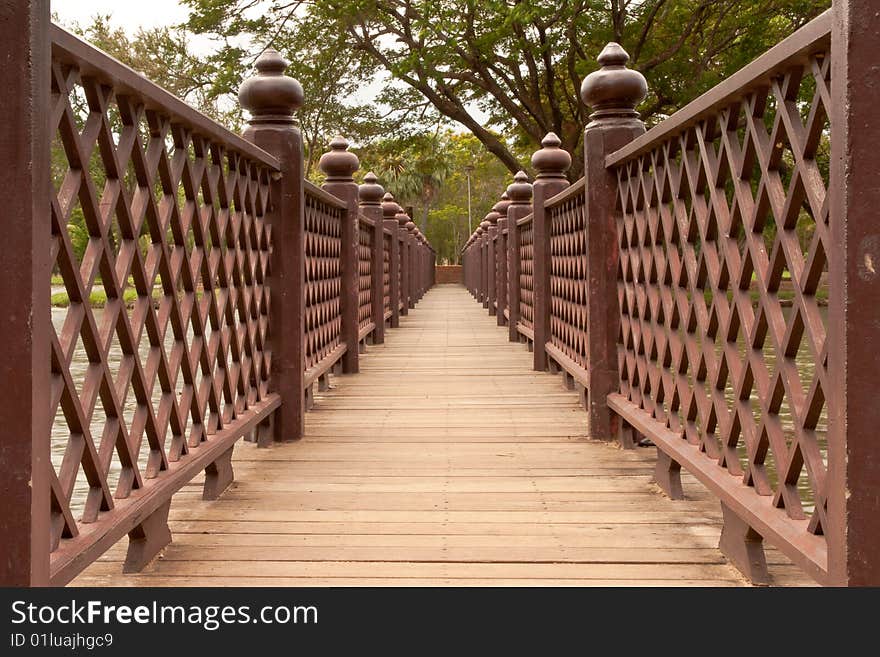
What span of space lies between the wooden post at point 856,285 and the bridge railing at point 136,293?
1.20m

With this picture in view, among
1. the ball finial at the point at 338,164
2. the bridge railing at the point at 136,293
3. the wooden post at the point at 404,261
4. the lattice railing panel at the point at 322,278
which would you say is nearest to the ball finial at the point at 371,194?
the ball finial at the point at 338,164

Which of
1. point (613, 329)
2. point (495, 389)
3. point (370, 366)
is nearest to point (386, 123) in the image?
point (370, 366)

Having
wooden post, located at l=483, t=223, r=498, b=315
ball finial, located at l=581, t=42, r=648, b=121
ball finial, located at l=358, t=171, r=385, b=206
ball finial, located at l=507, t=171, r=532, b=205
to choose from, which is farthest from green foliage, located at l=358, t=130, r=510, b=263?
ball finial, located at l=581, t=42, r=648, b=121

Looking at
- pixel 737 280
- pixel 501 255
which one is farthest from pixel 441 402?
pixel 501 255

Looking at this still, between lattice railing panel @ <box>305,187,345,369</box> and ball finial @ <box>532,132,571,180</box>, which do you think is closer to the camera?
lattice railing panel @ <box>305,187,345,369</box>

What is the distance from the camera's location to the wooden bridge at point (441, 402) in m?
1.35

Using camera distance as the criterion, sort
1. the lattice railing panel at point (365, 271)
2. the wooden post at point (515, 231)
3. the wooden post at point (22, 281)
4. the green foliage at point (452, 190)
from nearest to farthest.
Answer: the wooden post at point (22, 281) < the lattice railing panel at point (365, 271) < the wooden post at point (515, 231) < the green foliage at point (452, 190)

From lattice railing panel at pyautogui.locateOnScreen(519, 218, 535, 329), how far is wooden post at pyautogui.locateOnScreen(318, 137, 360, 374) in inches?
55.7

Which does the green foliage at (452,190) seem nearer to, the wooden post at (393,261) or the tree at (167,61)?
the tree at (167,61)

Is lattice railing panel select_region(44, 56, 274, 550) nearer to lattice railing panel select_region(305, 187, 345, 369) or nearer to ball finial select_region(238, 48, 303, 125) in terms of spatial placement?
ball finial select_region(238, 48, 303, 125)

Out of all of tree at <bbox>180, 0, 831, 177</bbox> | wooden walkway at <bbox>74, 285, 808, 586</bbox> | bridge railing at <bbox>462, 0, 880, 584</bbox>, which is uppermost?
tree at <bbox>180, 0, 831, 177</bbox>

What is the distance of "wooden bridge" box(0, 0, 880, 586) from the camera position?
1.35 meters

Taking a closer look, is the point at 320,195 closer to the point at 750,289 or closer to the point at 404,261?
the point at 750,289

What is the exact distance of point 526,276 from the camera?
7.36m
